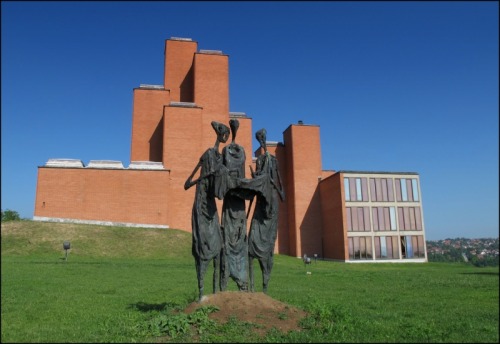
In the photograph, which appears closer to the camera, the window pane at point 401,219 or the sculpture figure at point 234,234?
the sculpture figure at point 234,234

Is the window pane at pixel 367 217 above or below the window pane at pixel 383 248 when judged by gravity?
above

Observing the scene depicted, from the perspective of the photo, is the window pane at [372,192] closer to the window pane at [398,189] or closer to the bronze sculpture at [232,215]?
the window pane at [398,189]

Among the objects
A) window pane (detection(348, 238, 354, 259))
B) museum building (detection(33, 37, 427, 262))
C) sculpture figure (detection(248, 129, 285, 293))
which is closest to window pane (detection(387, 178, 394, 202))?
museum building (detection(33, 37, 427, 262))

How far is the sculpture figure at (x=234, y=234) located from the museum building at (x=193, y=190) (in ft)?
109

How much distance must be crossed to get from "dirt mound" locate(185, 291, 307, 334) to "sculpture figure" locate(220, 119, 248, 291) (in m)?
0.88

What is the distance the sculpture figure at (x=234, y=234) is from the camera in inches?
360

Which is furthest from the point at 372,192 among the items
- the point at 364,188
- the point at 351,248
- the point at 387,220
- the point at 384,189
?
the point at 351,248

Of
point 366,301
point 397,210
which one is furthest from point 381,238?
point 366,301

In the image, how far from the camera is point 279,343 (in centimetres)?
632

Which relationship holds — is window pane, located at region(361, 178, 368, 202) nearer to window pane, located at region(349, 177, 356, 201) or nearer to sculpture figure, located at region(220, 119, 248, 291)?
window pane, located at region(349, 177, 356, 201)

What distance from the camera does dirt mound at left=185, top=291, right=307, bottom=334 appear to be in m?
7.38

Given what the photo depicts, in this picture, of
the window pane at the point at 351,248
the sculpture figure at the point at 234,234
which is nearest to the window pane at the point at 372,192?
the window pane at the point at 351,248

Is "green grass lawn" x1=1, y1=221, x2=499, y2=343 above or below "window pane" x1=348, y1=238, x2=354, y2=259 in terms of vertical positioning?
below

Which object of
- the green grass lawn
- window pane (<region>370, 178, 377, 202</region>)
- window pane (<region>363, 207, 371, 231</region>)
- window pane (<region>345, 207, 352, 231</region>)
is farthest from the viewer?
window pane (<region>370, 178, 377, 202</region>)
